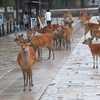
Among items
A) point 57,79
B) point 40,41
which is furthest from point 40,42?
point 57,79

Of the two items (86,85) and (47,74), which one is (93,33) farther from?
(86,85)

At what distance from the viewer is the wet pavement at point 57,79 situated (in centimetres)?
884

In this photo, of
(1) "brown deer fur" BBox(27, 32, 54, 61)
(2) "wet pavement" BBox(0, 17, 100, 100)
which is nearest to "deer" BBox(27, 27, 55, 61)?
(1) "brown deer fur" BBox(27, 32, 54, 61)

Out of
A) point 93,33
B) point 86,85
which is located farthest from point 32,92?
point 93,33

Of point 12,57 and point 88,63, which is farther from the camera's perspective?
point 12,57

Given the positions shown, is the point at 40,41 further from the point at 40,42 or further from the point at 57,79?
the point at 57,79

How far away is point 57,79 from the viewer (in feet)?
34.5

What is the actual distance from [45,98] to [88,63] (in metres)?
4.69

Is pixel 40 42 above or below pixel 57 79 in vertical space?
above

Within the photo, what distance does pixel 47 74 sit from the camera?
442 inches

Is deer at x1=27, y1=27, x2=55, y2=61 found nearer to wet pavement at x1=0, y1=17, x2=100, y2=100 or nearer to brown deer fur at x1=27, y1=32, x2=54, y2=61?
brown deer fur at x1=27, y1=32, x2=54, y2=61

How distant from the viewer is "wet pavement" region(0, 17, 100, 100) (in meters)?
8.84

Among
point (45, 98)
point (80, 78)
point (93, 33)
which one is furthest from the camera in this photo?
point (93, 33)

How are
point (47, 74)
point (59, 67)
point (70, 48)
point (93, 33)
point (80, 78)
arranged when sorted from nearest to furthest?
point (80, 78) < point (47, 74) < point (59, 67) < point (70, 48) < point (93, 33)
